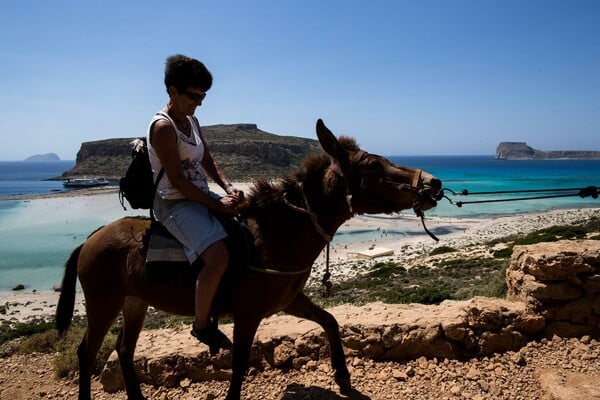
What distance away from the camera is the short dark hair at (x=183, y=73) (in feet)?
11.0

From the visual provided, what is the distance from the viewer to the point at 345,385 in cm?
428

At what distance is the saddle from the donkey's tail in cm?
132

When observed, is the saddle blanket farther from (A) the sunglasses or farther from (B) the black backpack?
(A) the sunglasses

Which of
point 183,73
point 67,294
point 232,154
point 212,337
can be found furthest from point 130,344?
point 232,154

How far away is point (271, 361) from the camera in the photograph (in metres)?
4.89

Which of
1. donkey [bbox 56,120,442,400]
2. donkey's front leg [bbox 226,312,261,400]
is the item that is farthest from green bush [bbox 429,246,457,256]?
donkey's front leg [bbox 226,312,261,400]

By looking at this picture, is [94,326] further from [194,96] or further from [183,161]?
[194,96]

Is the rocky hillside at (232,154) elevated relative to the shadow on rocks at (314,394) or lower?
elevated

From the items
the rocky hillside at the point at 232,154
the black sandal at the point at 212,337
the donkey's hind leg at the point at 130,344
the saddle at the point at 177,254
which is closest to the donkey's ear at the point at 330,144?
the saddle at the point at 177,254

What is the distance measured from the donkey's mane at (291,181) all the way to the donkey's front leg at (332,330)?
1.08 meters

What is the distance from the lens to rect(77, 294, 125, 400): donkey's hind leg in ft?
13.4

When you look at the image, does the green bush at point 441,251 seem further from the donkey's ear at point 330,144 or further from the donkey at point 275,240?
Result: the donkey's ear at point 330,144

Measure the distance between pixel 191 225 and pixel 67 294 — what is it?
2182 mm

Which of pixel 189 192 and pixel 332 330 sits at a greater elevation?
pixel 189 192
